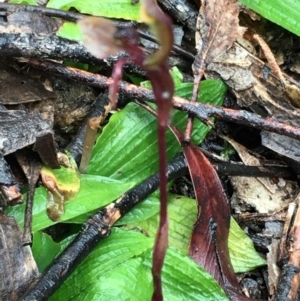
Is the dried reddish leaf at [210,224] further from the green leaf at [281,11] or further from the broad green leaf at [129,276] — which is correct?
the green leaf at [281,11]

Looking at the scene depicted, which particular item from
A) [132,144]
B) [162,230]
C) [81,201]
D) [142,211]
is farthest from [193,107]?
[162,230]

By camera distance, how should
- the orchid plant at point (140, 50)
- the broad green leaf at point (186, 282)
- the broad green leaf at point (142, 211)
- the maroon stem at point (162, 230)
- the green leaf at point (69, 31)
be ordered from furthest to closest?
the green leaf at point (69, 31) < the broad green leaf at point (142, 211) < the broad green leaf at point (186, 282) < the maroon stem at point (162, 230) < the orchid plant at point (140, 50)

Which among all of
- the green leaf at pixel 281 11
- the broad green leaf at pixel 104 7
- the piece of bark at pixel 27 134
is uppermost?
the green leaf at pixel 281 11

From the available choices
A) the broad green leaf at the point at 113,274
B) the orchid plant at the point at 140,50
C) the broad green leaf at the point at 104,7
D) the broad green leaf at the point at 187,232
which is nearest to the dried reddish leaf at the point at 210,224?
the broad green leaf at the point at 187,232

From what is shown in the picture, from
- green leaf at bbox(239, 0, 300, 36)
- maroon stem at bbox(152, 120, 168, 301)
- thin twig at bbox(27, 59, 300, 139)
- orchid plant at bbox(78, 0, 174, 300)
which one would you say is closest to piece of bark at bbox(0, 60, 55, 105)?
thin twig at bbox(27, 59, 300, 139)

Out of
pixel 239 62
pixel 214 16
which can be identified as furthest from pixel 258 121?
pixel 214 16

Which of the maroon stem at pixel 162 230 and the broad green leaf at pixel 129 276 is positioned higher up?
the maroon stem at pixel 162 230
